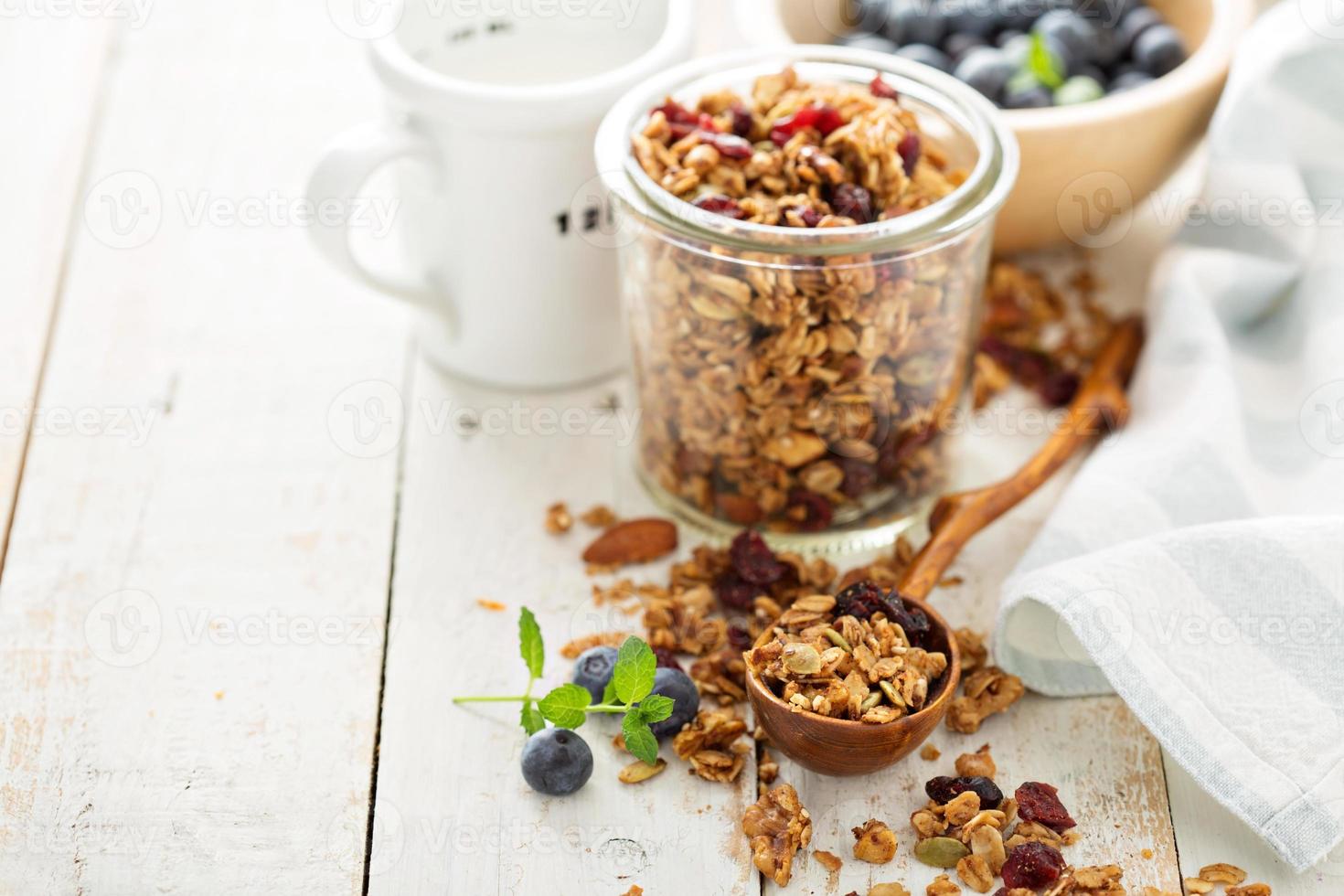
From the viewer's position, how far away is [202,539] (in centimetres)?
121

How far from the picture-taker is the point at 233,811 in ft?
3.30

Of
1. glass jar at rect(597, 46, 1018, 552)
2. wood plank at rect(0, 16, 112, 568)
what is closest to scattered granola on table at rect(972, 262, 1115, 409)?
glass jar at rect(597, 46, 1018, 552)

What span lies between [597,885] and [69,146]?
1.04 meters

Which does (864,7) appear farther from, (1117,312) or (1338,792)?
(1338,792)

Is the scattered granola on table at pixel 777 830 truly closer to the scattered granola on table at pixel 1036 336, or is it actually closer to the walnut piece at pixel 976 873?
the walnut piece at pixel 976 873

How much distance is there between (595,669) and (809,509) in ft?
0.75

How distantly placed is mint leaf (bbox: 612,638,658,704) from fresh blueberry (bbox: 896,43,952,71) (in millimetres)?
676

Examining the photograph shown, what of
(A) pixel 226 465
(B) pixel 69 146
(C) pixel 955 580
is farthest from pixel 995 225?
(B) pixel 69 146

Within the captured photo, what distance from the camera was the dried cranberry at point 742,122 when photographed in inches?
44.9

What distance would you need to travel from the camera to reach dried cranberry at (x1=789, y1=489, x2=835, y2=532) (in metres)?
1.18

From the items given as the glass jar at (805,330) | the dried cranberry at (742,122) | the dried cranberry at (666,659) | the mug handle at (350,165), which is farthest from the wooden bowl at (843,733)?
the mug handle at (350,165)

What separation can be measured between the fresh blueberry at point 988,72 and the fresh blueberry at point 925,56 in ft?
0.12

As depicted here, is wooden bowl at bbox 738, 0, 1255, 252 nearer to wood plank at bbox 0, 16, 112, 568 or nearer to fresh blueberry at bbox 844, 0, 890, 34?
fresh blueberry at bbox 844, 0, 890, 34

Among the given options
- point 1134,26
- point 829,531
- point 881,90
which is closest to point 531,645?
point 829,531
